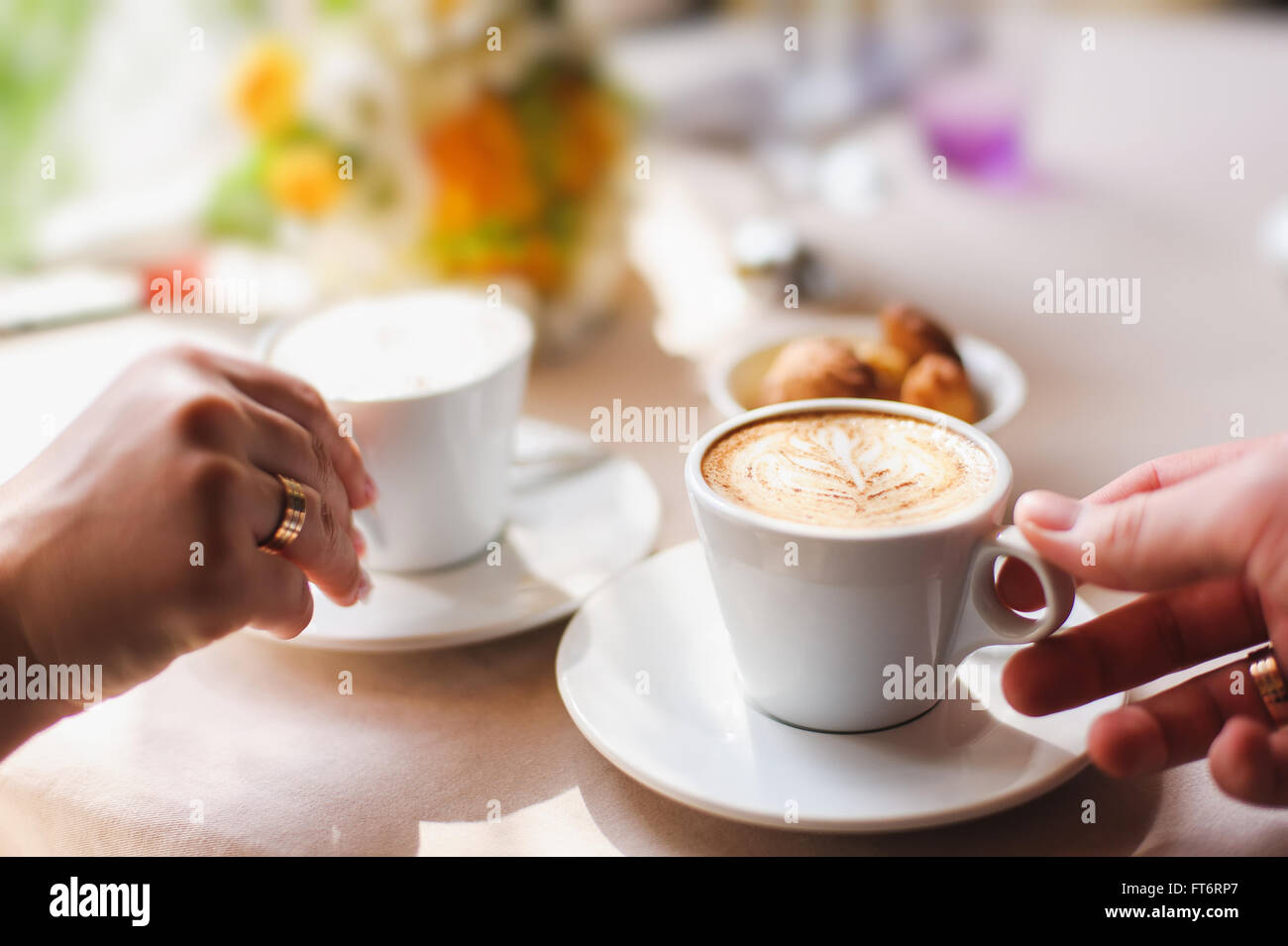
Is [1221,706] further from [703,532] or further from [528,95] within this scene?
[528,95]

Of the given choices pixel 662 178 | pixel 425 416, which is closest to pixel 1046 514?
pixel 425 416

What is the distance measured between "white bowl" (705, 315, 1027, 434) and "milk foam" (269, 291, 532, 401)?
172 mm

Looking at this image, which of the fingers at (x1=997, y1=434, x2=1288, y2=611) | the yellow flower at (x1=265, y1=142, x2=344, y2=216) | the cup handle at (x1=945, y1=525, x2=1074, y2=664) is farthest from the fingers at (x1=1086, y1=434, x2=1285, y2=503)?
the yellow flower at (x1=265, y1=142, x2=344, y2=216)

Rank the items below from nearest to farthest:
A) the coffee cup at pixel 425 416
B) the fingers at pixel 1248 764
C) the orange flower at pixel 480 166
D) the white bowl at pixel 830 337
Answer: the fingers at pixel 1248 764 → the coffee cup at pixel 425 416 → the white bowl at pixel 830 337 → the orange flower at pixel 480 166

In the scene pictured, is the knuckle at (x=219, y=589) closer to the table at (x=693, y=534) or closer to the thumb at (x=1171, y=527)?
the table at (x=693, y=534)

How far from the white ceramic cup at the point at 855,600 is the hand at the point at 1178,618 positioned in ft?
0.08

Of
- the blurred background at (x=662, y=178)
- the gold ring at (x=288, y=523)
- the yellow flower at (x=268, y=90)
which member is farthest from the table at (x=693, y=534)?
the yellow flower at (x=268, y=90)

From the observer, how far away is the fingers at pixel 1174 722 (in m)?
0.59

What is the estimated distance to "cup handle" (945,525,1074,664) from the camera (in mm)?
628

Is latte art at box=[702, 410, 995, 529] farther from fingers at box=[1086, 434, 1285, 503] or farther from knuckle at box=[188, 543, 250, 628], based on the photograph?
knuckle at box=[188, 543, 250, 628]

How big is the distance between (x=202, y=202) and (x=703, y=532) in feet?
3.23

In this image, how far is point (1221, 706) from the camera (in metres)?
0.64
